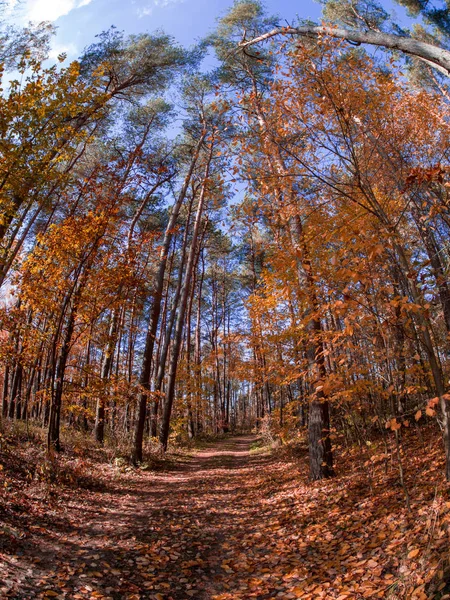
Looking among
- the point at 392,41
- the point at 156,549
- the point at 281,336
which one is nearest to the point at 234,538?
the point at 156,549

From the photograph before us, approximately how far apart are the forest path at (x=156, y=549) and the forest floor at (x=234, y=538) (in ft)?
0.05

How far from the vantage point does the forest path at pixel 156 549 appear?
3.16 metres

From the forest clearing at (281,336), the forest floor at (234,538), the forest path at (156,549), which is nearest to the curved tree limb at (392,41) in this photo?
the forest clearing at (281,336)

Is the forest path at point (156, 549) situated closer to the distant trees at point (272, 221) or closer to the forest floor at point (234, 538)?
the forest floor at point (234, 538)

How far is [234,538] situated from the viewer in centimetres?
455

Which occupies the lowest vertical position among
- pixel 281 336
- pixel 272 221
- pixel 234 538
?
pixel 234 538

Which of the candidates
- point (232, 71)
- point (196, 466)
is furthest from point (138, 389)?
point (232, 71)

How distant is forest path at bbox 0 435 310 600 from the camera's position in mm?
3158

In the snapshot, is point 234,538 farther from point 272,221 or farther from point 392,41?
point 392,41

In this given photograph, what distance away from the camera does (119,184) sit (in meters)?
8.30

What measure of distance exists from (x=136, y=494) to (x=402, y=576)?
17.3ft

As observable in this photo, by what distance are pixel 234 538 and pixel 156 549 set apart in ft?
3.32

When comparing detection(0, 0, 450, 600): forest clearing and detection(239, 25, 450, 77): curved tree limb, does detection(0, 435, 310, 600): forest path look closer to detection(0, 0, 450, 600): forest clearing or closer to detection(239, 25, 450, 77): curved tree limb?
detection(0, 0, 450, 600): forest clearing

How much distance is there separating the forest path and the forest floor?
0.01 meters
